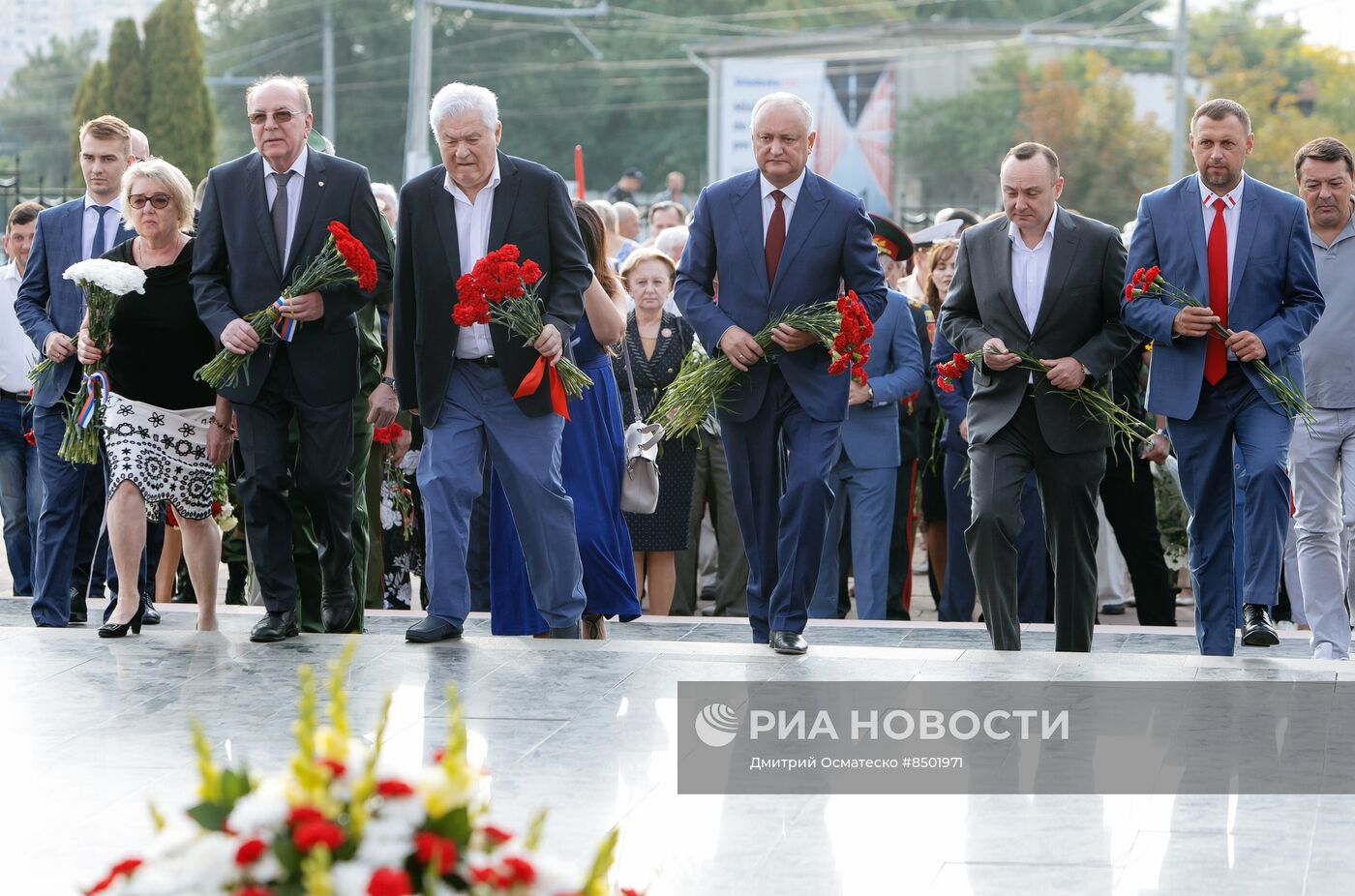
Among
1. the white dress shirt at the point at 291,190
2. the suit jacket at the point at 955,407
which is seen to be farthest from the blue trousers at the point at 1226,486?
the white dress shirt at the point at 291,190

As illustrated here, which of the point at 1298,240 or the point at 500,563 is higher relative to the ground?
the point at 1298,240

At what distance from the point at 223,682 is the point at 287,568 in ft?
3.21

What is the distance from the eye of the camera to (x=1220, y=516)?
7727 mm

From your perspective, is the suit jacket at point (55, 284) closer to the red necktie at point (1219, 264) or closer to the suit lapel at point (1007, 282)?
the suit lapel at point (1007, 282)

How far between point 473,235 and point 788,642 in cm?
206

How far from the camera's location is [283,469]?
25.4 ft

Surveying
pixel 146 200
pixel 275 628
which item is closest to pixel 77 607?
pixel 275 628

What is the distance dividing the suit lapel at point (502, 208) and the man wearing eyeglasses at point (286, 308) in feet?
1.77

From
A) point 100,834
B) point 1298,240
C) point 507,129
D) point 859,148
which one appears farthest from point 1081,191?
point 100,834

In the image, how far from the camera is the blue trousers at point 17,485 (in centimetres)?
1073

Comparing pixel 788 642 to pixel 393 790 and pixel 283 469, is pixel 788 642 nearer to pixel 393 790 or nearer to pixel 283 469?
pixel 283 469

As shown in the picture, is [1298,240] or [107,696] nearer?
[107,696]

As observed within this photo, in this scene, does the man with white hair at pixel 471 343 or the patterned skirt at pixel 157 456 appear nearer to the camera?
the man with white hair at pixel 471 343

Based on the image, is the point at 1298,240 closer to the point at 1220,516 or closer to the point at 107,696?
the point at 1220,516
